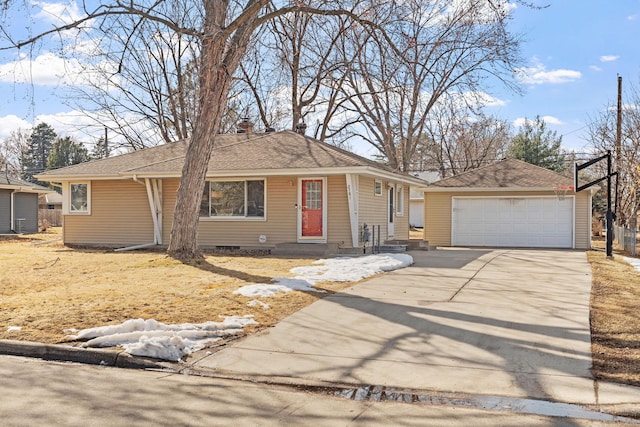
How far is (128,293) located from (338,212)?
28.1 ft

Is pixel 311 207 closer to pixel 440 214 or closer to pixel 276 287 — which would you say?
pixel 276 287

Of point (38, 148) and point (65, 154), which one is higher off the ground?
point (38, 148)

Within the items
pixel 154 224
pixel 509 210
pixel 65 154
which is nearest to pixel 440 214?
pixel 509 210

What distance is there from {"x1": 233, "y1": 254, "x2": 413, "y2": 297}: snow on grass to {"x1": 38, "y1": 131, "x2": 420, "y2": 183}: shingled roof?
11.1 ft

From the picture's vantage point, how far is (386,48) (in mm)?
12117

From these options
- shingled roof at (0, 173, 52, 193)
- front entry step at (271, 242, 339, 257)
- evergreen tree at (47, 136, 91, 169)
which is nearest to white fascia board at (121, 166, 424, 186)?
front entry step at (271, 242, 339, 257)

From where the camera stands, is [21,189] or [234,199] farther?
→ [21,189]

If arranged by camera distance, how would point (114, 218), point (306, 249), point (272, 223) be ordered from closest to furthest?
point (306, 249)
point (272, 223)
point (114, 218)

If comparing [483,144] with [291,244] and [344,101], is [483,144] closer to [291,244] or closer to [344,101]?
[344,101]

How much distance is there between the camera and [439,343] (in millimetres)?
6340

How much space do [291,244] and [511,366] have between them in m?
11.3

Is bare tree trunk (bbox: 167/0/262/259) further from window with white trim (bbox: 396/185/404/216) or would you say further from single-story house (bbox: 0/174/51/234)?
single-story house (bbox: 0/174/51/234)

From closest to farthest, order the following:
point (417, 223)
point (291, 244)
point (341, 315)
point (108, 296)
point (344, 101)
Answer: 1. point (341, 315)
2. point (108, 296)
3. point (291, 244)
4. point (344, 101)
5. point (417, 223)

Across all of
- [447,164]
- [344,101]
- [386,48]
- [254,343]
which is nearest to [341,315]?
[254,343]
